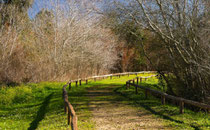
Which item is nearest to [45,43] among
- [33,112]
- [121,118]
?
[33,112]

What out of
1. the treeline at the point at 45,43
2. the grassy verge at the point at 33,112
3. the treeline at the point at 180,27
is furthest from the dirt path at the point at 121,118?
the treeline at the point at 45,43

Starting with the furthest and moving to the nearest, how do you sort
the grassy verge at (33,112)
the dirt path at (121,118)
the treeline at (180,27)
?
the treeline at (180,27) → the grassy verge at (33,112) → the dirt path at (121,118)

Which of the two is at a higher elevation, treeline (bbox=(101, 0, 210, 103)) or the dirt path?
treeline (bbox=(101, 0, 210, 103))

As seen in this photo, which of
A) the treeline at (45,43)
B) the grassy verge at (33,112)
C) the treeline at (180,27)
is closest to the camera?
the grassy verge at (33,112)

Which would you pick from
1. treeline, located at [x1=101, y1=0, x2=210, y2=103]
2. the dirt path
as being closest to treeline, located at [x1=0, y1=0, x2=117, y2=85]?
treeline, located at [x1=101, y1=0, x2=210, y2=103]

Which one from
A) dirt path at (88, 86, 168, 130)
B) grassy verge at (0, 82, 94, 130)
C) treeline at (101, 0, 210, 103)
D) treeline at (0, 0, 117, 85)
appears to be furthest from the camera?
treeline at (0, 0, 117, 85)

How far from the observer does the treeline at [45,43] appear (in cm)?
2501

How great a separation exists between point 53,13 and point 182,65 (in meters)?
18.4

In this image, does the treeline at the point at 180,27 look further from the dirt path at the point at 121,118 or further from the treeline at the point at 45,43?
the treeline at the point at 45,43

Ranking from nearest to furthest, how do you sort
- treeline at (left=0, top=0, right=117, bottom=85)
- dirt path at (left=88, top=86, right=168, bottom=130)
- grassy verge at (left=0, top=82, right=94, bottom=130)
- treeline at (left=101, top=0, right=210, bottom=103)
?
dirt path at (left=88, top=86, right=168, bottom=130), grassy verge at (left=0, top=82, right=94, bottom=130), treeline at (left=101, top=0, right=210, bottom=103), treeline at (left=0, top=0, right=117, bottom=85)

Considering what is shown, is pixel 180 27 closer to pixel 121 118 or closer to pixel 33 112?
pixel 121 118

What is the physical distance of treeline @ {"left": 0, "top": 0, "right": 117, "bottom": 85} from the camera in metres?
25.0

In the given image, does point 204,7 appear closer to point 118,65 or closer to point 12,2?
point 12,2

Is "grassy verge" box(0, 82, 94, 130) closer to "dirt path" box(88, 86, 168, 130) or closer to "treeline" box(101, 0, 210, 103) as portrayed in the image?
"dirt path" box(88, 86, 168, 130)
